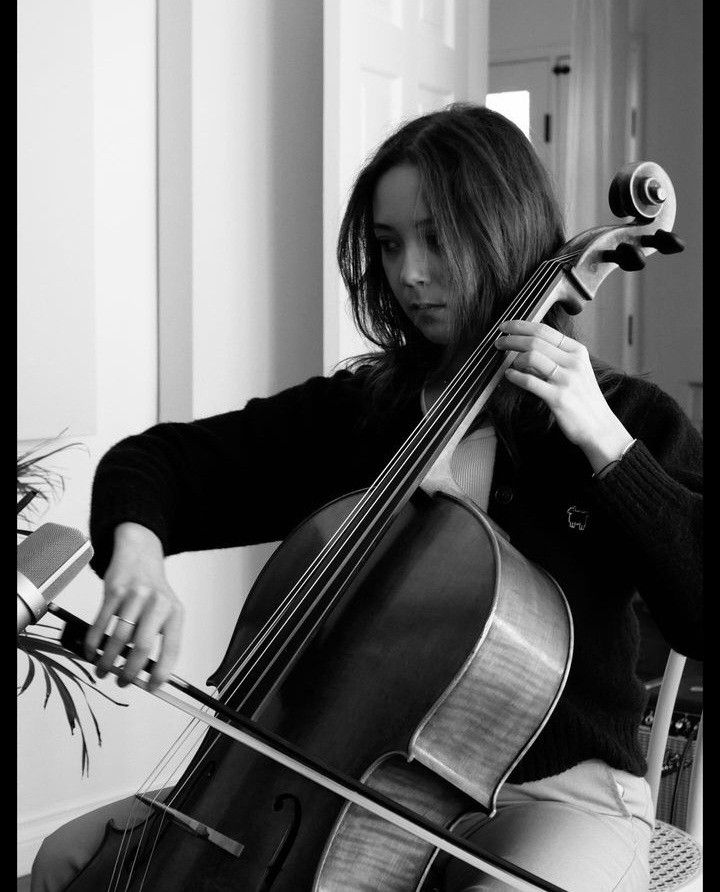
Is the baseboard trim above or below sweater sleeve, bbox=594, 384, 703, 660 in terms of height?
below

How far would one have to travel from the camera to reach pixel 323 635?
100 cm

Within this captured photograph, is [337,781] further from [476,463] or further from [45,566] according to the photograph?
[476,463]

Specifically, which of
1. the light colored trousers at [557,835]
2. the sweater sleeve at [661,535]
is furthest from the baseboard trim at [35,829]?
the sweater sleeve at [661,535]

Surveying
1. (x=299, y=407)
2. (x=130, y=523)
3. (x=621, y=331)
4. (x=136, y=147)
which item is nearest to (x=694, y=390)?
(x=621, y=331)

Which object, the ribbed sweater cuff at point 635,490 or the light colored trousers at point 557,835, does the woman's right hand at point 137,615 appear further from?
the ribbed sweater cuff at point 635,490

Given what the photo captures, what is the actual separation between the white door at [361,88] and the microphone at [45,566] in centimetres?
145

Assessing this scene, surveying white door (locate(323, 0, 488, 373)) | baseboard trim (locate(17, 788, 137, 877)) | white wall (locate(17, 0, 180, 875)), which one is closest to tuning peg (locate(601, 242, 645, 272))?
white door (locate(323, 0, 488, 373))

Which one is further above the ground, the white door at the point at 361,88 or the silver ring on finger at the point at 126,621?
the white door at the point at 361,88

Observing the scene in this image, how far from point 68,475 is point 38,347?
0.26 metres

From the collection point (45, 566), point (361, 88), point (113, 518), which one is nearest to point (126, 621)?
point (45, 566)

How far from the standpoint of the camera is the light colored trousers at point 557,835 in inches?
38.0

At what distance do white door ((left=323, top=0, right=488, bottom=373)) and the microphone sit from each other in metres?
1.45

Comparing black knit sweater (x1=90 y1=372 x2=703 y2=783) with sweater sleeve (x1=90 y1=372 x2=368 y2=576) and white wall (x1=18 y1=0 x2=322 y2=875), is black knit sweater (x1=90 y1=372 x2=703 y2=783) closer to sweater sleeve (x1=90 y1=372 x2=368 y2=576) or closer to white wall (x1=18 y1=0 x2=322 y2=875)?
sweater sleeve (x1=90 y1=372 x2=368 y2=576)

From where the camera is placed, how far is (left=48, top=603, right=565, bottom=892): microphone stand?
0.72 metres
